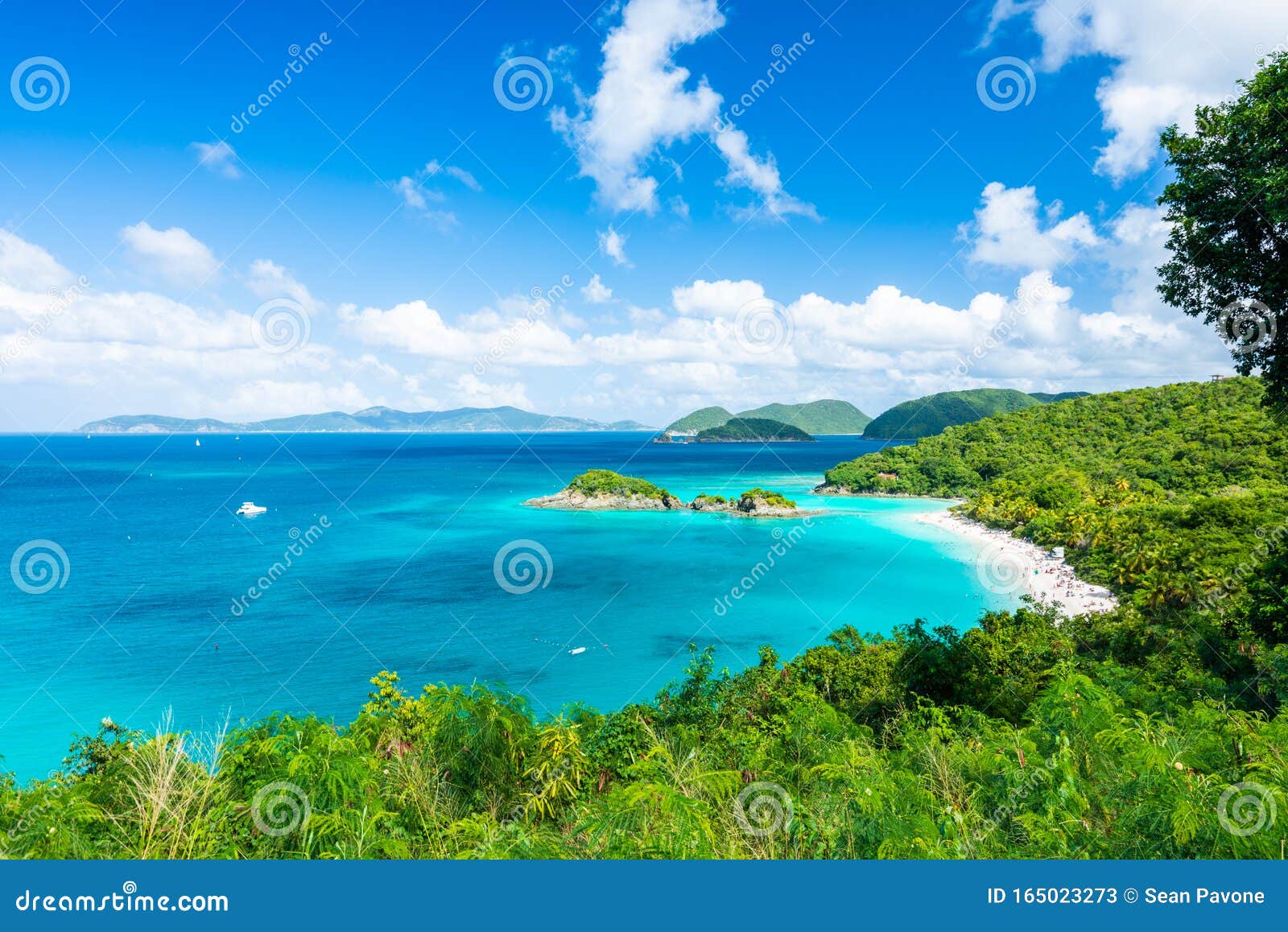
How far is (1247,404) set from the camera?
61688mm

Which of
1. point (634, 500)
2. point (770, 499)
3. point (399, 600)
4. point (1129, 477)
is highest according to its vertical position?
point (634, 500)

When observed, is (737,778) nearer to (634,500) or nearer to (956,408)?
(634,500)

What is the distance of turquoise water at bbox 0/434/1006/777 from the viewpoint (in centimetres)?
2239

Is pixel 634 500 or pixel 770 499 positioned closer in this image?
pixel 770 499

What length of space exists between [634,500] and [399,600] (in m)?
35.0

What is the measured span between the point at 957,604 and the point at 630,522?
31.4 m

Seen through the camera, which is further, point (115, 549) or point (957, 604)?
point (115, 549)

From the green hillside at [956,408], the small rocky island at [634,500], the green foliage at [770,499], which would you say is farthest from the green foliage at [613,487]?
the green hillside at [956,408]

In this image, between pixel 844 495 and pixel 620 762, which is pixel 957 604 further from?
pixel 844 495

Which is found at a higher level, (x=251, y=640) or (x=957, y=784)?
(x=251, y=640)

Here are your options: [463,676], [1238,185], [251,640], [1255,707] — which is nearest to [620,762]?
[1255,707]

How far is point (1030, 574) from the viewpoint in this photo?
36344 millimetres

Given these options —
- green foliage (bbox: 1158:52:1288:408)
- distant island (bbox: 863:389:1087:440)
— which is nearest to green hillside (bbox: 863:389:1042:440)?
distant island (bbox: 863:389:1087:440)

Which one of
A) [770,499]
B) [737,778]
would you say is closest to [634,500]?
[770,499]
